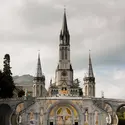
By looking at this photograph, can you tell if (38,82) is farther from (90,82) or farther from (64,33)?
(64,33)

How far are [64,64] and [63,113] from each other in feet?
99.0

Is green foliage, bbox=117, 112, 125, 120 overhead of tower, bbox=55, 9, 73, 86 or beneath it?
beneath

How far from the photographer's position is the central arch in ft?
188

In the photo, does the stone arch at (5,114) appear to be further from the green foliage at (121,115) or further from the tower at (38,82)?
the tower at (38,82)

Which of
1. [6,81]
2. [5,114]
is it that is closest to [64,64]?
[6,81]

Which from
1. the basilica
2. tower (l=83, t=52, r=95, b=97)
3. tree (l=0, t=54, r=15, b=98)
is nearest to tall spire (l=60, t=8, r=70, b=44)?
tower (l=83, t=52, r=95, b=97)

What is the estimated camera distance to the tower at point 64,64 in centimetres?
8638

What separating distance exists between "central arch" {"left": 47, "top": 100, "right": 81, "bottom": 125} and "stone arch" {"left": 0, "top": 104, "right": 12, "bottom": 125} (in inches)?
238

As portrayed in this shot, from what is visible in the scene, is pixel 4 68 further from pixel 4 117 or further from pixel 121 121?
pixel 121 121

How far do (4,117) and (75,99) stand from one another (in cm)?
1119

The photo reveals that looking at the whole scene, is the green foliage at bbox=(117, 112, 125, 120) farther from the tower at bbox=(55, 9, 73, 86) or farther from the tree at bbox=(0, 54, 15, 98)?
the tree at bbox=(0, 54, 15, 98)

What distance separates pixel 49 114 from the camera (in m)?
57.3

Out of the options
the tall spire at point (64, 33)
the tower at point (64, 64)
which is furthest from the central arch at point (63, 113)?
the tall spire at point (64, 33)

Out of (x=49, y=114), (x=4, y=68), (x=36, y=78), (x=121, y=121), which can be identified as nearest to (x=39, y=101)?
(x=49, y=114)
